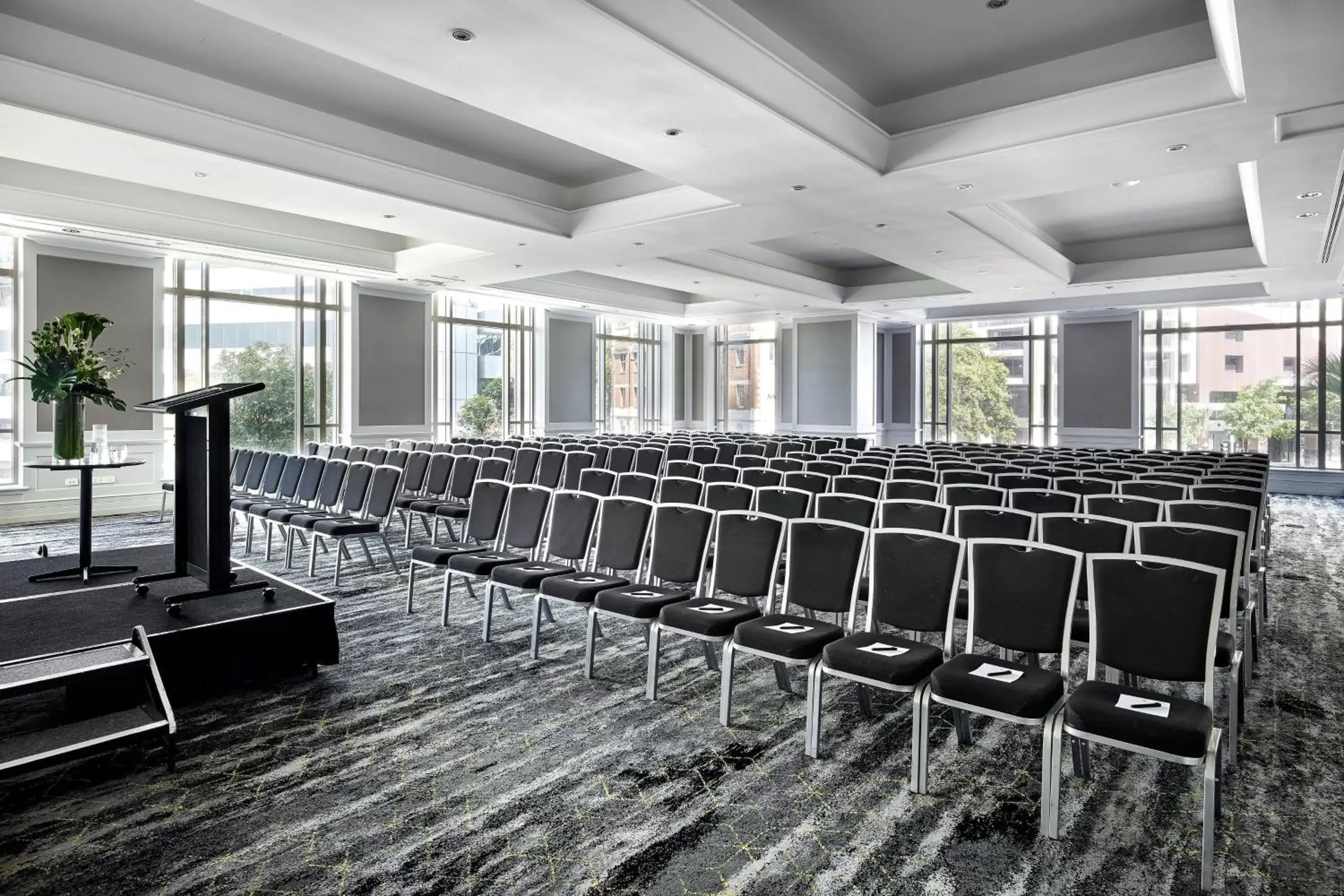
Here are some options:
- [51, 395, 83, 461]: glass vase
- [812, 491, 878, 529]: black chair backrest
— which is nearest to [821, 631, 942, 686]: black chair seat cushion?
[812, 491, 878, 529]: black chair backrest

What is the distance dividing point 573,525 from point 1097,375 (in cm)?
1534

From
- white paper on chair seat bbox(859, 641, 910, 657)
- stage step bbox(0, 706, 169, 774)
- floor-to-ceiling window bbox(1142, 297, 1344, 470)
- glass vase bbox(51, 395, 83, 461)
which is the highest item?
floor-to-ceiling window bbox(1142, 297, 1344, 470)

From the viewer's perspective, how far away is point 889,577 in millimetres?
3779

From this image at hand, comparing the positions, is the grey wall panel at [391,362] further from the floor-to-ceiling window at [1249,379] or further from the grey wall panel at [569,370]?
the floor-to-ceiling window at [1249,379]

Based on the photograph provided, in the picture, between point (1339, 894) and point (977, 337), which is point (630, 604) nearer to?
point (1339, 894)

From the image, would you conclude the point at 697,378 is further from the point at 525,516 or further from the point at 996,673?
the point at 996,673

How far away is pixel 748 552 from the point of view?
436 centimetres

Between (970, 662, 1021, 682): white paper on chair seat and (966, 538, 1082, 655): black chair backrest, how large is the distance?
0.23m

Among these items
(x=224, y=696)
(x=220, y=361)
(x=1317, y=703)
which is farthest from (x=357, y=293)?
(x=1317, y=703)

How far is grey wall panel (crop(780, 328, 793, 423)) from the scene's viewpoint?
19469mm

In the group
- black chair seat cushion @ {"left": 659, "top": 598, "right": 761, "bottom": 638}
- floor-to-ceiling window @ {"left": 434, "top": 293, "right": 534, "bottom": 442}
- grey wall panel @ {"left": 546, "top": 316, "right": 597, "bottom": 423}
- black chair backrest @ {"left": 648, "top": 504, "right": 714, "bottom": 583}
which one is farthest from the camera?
grey wall panel @ {"left": 546, "top": 316, "right": 597, "bottom": 423}

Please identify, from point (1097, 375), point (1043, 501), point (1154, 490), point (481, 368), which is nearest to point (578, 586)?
point (1043, 501)

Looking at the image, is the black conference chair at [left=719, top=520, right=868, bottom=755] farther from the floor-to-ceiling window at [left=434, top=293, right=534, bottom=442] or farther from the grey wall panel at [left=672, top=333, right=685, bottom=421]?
the grey wall panel at [left=672, top=333, right=685, bottom=421]

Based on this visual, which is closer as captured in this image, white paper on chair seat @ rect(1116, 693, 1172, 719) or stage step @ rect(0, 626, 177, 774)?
white paper on chair seat @ rect(1116, 693, 1172, 719)
